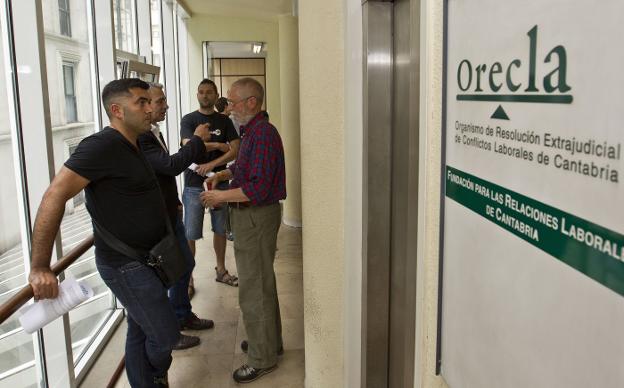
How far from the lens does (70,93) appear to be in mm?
3783

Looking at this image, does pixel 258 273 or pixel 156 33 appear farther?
pixel 156 33

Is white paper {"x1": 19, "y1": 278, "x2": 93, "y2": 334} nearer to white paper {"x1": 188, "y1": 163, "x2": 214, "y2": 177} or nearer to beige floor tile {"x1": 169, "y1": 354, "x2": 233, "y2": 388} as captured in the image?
beige floor tile {"x1": 169, "y1": 354, "x2": 233, "y2": 388}

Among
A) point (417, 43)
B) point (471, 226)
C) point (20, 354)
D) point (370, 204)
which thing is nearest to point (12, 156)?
point (20, 354)

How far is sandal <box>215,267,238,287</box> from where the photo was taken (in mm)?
4715

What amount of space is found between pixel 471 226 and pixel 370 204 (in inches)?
38.8

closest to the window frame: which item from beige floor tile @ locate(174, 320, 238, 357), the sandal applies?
beige floor tile @ locate(174, 320, 238, 357)

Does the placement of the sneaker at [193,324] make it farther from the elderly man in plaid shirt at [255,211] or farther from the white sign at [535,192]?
the white sign at [535,192]

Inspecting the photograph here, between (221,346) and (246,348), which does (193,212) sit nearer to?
(221,346)

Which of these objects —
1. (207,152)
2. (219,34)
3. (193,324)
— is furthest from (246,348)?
(219,34)

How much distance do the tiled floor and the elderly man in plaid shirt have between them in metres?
0.16

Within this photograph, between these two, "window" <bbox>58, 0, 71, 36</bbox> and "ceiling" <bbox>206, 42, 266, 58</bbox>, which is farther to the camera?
"ceiling" <bbox>206, 42, 266, 58</bbox>

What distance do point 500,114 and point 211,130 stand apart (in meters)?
3.81

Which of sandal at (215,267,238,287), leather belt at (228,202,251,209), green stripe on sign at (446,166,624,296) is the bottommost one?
sandal at (215,267,238,287)

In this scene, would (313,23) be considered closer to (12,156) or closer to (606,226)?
(12,156)
